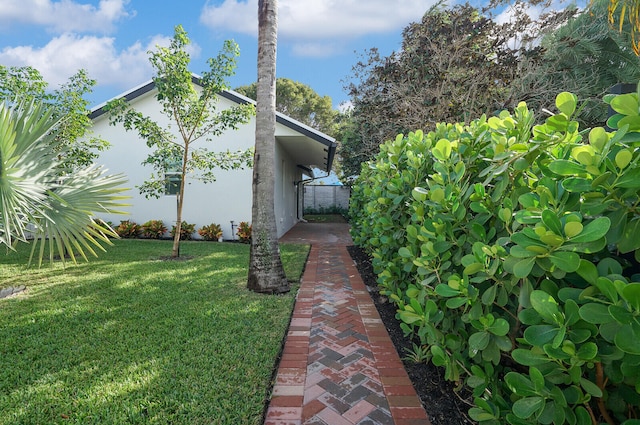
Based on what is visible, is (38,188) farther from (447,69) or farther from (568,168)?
(447,69)

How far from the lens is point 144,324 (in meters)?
3.61

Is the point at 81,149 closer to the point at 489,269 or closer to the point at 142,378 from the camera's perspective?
the point at 142,378

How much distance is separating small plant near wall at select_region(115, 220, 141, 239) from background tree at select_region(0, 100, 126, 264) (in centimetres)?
647

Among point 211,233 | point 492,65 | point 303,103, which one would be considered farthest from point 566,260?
point 303,103

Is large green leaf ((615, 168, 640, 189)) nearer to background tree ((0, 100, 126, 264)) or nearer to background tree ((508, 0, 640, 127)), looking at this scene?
background tree ((0, 100, 126, 264))

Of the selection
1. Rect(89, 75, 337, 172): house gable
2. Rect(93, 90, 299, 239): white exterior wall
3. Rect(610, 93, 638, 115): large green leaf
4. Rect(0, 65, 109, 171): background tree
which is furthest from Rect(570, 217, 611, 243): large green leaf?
Rect(93, 90, 299, 239): white exterior wall

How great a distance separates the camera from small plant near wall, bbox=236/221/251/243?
9.80m

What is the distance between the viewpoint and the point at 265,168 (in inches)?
190

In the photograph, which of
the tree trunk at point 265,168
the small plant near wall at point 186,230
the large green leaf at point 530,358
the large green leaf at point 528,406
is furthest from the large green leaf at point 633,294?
the small plant near wall at point 186,230

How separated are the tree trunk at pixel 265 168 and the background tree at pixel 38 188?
197 centimetres

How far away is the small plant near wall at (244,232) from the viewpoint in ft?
32.1

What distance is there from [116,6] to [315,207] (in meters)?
16.4

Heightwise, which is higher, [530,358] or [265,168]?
[265,168]

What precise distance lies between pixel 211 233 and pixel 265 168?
238 inches
